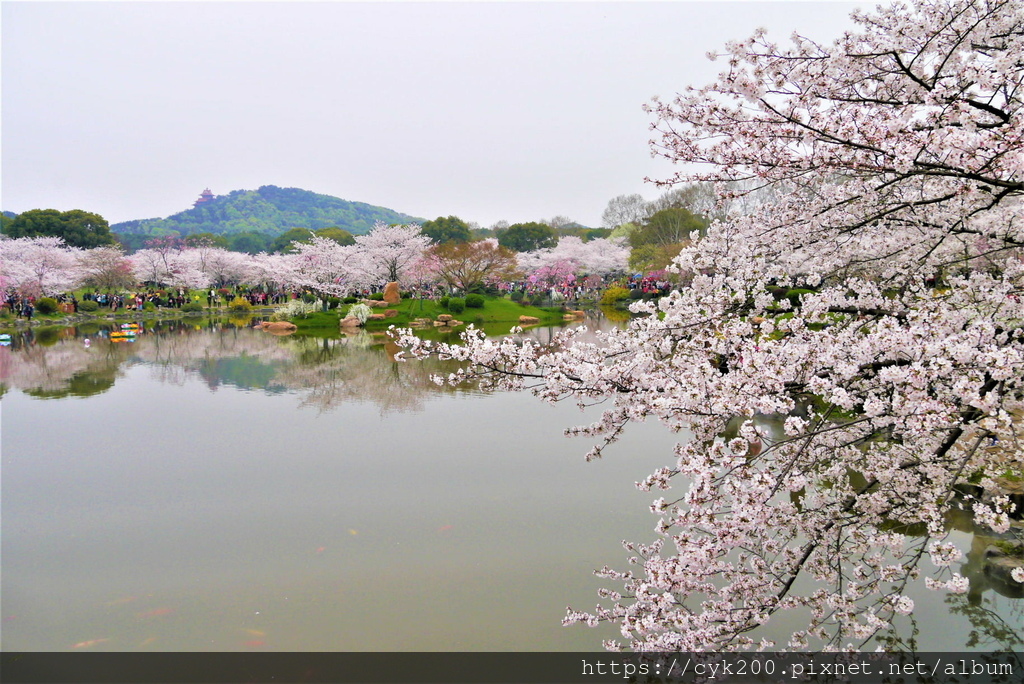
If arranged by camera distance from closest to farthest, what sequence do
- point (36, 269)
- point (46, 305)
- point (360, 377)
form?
point (360, 377), point (46, 305), point (36, 269)

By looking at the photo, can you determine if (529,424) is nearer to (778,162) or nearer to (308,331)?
(778,162)

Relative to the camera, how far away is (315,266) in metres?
36.7

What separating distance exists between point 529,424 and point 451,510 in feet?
13.2

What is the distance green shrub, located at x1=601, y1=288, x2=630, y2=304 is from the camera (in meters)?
39.2

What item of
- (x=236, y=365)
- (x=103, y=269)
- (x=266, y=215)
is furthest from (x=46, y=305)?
(x=266, y=215)

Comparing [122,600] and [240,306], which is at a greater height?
[240,306]

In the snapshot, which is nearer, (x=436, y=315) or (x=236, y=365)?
(x=236, y=365)

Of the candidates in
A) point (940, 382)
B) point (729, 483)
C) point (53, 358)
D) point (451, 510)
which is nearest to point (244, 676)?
point (451, 510)

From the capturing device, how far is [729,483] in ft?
8.16

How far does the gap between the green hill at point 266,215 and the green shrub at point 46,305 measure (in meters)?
102

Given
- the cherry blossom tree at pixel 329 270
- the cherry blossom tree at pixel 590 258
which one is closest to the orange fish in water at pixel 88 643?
the cherry blossom tree at pixel 329 270

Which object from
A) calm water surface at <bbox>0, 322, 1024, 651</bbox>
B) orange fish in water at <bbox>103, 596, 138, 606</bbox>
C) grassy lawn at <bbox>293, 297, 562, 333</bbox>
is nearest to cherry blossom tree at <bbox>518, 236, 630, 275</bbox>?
grassy lawn at <bbox>293, 297, 562, 333</bbox>

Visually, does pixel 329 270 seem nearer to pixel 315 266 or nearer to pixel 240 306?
pixel 315 266

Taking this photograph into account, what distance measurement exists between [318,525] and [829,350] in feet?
18.7
